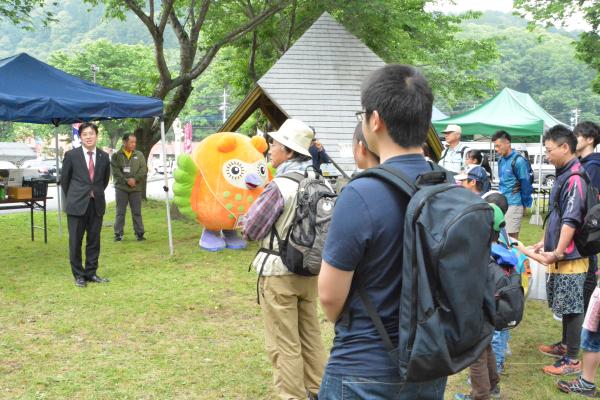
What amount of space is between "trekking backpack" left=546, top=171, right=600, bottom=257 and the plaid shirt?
6.94 feet

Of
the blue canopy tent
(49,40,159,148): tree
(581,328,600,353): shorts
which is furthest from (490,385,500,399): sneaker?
(49,40,159,148): tree

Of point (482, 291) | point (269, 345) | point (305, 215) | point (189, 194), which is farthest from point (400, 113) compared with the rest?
point (189, 194)

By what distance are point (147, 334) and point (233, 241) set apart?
4549 millimetres

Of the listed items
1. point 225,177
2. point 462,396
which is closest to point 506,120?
point 225,177

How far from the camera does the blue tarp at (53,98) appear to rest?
766cm

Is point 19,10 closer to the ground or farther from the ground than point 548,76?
closer to the ground

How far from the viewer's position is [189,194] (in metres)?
9.47

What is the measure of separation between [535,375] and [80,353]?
12.2 feet

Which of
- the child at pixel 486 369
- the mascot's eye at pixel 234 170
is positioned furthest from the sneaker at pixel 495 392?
the mascot's eye at pixel 234 170

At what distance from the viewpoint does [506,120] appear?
46.5 feet

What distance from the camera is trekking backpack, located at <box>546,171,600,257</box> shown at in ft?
13.3

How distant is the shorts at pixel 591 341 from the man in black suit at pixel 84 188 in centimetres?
536

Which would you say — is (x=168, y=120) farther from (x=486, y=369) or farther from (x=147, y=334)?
(x=486, y=369)

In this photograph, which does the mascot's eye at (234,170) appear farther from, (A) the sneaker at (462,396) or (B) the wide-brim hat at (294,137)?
(A) the sneaker at (462,396)
